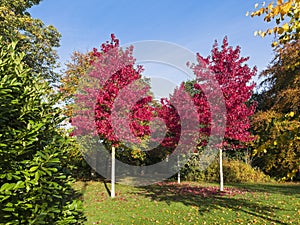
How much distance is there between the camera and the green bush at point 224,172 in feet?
60.7

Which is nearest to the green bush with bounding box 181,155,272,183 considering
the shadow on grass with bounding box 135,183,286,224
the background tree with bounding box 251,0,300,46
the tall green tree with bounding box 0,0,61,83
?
the shadow on grass with bounding box 135,183,286,224

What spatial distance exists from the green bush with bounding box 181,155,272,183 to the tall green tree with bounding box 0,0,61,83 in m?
11.7

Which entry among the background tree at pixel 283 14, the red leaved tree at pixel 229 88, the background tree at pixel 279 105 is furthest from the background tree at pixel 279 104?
the background tree at pixel 283 14

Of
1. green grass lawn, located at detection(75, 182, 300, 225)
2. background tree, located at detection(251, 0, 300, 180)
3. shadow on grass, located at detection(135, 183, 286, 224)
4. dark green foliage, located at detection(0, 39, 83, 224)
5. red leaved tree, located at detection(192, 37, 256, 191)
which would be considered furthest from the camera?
background tree, located at detection(251, 0, 300, 180)

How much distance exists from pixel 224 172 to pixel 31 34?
15.9 meters

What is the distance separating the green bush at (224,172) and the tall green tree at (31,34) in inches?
462

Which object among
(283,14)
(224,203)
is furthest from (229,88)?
(283,14)

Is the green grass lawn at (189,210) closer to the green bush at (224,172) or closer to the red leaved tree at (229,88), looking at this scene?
the red leaved tree at (229,88)

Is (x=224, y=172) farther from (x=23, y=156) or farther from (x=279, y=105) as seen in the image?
(x=23, y=156)

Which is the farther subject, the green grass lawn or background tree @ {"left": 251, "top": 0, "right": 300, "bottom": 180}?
background tree @ {"left": 251, "top": 0, "right": 300, "bottom": 180}

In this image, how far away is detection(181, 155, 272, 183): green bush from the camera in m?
18.5

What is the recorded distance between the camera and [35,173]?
2.27 m

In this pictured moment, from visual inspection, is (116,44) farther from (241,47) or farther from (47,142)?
(47,142)

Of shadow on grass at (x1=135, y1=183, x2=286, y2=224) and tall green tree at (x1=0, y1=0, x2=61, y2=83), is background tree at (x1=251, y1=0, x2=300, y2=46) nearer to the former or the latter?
shadow on grass at (x1=135, y1=183, x2=286, y2=224)
